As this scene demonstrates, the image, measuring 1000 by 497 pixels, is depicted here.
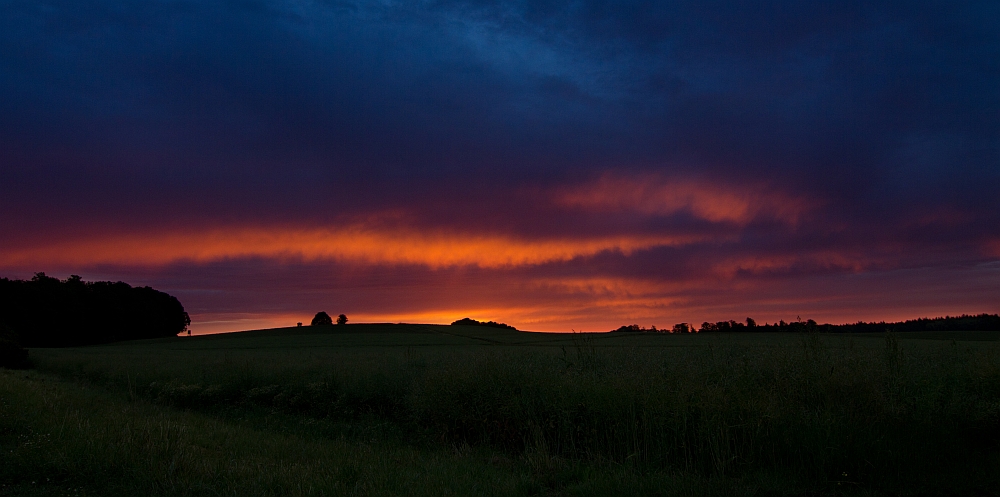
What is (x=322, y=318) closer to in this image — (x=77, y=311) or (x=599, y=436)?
(x=77, y=311)

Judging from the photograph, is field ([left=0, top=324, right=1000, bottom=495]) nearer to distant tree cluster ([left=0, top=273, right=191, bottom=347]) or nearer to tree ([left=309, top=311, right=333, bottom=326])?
distant tree cluster ([left=0, top=273, right=191, bottom=347])

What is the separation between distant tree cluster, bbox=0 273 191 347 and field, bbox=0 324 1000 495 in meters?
79.5

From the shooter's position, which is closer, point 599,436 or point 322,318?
point 599,436

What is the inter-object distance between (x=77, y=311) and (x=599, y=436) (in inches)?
3901

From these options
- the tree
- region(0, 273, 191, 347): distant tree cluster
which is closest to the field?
region(0, 273, 191, 347): distant tree cluster

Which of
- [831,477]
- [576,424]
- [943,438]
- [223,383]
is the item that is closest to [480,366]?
[576,424]

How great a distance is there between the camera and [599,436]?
424 inches

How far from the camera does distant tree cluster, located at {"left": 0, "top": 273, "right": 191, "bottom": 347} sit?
76625 mm

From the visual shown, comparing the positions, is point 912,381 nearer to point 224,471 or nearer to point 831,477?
point 831,477

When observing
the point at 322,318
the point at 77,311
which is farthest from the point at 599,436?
the point at 322,318

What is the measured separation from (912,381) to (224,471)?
14034mm

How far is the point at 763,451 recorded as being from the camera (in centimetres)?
941

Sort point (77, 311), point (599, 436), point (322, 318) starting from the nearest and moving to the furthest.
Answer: point (599, 436) < point (77, 311) < point (322, 318)

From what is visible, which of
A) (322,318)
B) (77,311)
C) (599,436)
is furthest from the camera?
(322,318)
